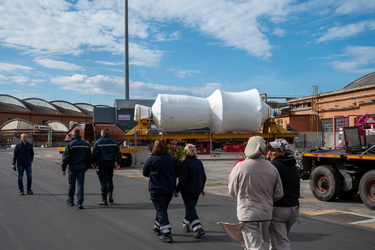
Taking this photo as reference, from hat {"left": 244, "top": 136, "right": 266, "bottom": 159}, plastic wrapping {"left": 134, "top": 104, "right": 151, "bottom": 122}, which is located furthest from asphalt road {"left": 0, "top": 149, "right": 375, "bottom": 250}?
plastic wrapping {"left": 134, "top": 104, "right": 151, "bottom": 122}

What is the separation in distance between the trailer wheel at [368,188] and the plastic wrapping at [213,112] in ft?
42.5

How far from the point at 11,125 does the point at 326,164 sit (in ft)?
200

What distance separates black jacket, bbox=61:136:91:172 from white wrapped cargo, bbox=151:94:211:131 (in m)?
12.2

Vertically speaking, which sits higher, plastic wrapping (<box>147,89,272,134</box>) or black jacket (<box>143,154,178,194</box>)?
plastic wrapping (<box>147,89,272,134</box>)

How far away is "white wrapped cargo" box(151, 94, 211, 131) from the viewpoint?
2017cm

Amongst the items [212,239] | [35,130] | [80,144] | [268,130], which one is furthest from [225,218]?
[35,130]

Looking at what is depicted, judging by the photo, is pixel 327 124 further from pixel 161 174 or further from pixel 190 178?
pixel 161 174

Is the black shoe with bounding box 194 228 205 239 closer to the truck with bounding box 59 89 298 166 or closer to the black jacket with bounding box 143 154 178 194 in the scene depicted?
the black jacket with bounding box 143 154 178 194

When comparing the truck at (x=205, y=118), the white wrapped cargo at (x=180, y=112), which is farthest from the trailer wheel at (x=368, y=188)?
the white wrapped cargo at (x=180, y=112)

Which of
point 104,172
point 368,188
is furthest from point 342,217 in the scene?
point 104,172

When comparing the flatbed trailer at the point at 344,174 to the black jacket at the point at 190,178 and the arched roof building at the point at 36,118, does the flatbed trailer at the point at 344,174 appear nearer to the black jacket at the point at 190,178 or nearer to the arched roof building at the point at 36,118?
the black jacket at the point at 190,178

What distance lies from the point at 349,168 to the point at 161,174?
5.33 metres

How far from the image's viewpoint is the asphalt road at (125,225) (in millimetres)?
5156

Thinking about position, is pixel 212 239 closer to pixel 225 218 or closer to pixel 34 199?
pixel 225 218
